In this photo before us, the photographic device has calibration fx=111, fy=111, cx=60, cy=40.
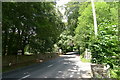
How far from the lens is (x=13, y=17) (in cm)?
911

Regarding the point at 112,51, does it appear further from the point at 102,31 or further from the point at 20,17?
the point at 20,17

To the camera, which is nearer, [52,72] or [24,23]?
[52,72]

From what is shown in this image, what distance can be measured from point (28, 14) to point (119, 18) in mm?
8176

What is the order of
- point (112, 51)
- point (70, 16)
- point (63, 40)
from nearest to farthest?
point (112, 51), point (70, 16), point (63, 40)

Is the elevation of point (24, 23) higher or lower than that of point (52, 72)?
higher

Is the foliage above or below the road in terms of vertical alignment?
above

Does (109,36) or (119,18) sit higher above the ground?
(119,18)

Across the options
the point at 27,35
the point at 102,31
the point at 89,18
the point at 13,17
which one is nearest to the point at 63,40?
the point at 27,35

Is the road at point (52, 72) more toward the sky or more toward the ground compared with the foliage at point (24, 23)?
more toward the ground

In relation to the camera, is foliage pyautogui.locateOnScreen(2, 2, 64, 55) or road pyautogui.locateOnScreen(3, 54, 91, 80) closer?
road pyautogui.locateOnScreen(3, 54, 91, 80)

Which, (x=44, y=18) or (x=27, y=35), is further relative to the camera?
(x=27, y=35)

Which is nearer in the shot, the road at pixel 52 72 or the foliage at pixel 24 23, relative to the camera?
the road at pixel 52 72

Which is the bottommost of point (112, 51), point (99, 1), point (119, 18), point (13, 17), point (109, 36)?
point (112, 51)

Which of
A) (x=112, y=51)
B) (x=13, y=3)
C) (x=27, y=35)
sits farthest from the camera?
(x=27, y=35)
